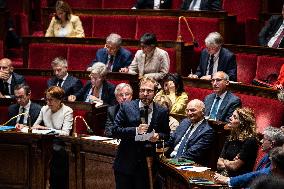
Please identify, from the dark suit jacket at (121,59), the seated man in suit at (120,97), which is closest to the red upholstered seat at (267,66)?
the dark suit jacket at (121,59)

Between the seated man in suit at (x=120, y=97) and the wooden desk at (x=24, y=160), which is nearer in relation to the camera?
the seated man in suit at (x=120, y=97)

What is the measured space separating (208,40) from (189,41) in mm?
530

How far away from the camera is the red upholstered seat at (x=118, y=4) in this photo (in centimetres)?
488

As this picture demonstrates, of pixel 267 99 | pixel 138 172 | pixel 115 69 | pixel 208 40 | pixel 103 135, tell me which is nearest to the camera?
pixel 138 172

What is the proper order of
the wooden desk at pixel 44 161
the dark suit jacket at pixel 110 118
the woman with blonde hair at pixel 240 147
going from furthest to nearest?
the dark suit jacket at pixel 110 118
the wooden desk at pixel 44 161
the woman with blonde hair at pixel 240 147

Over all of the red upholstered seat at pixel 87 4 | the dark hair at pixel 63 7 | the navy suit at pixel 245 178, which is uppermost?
the red upholstered seat at pixel 87 4

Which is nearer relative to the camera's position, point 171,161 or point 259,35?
point 171,161

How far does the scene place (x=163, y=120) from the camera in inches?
105

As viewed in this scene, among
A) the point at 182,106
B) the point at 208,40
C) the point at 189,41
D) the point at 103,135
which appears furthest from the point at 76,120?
the point at 189,41

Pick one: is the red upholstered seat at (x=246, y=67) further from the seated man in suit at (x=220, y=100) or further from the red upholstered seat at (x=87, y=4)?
the red upholstered seat at (x=87, y=4)

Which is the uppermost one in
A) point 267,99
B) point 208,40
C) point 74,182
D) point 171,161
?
point 208,40

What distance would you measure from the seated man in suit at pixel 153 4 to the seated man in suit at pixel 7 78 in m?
1.07

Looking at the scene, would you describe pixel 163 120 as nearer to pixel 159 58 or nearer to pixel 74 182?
pixel 74 182

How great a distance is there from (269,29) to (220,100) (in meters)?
0.92
